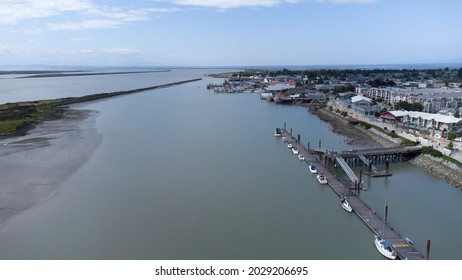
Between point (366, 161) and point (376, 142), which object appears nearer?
point (366, 161)

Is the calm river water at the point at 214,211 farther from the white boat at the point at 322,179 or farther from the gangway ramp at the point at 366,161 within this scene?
the gangway ramp at the point at 366,161

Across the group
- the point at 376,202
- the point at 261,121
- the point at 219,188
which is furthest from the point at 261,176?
the point at 261,121

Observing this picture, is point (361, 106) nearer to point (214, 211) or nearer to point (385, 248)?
point (214, 211)

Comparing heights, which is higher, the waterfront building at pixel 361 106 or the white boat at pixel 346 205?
the waterfront building at pixel 361 106

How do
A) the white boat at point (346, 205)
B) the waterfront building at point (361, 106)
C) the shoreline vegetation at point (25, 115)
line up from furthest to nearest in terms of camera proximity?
the waterfront building at point (361, 106) → the shoreline vegetation at point (25, 115) → the white boat at point (346, 205)

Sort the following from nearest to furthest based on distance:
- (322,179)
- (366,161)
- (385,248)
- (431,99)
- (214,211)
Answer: (385,248) → (214,211) → (322,179) → (366,161) → (431,99)

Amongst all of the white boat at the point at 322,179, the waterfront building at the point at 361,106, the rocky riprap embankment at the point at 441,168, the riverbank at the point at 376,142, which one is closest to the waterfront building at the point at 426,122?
the riverbank at the point at 376,142

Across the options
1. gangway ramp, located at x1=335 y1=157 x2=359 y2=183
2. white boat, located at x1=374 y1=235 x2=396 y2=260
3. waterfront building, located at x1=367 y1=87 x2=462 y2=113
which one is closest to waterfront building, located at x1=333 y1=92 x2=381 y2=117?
waterfront building, located at x1=367 y1=87 x2=462 y2=113

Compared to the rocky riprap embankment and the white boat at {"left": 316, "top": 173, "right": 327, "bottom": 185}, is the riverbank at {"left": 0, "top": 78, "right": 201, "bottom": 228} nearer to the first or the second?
the white boat at {"left": 316, "top": 173, "right": 327, "bottom": 185}

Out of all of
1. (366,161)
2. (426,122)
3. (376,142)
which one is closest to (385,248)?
(366,161)
